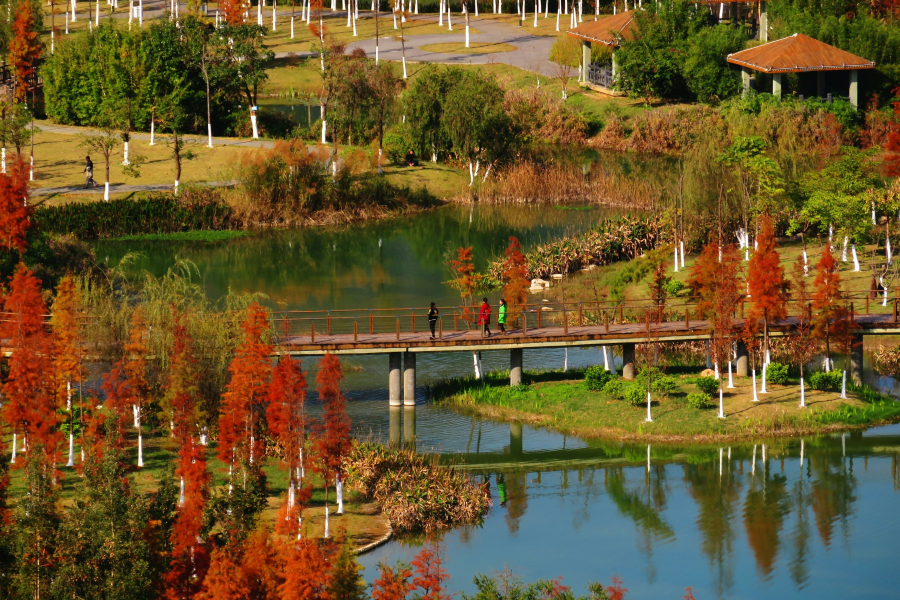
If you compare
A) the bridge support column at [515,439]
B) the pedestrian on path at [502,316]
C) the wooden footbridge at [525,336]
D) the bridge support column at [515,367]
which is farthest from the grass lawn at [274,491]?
the pedestrian on path at [502,316]

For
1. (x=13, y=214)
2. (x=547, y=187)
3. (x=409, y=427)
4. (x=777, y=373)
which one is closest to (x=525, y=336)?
(x=409, y=427)

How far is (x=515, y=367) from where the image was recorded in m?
50.4

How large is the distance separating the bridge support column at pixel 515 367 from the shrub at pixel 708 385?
20.8 feet

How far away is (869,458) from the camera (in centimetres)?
4559

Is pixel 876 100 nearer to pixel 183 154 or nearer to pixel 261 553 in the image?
pixel 183 154

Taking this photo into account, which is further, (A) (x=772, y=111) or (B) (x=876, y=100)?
(B) (x=876, y=100)

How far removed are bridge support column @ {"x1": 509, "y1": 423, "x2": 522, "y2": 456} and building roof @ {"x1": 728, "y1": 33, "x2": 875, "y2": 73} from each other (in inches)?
1936

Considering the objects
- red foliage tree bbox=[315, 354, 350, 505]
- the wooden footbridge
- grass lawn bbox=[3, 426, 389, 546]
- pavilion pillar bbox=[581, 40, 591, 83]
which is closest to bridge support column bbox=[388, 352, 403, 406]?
the wooden footbridge

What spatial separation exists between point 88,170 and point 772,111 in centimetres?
3993

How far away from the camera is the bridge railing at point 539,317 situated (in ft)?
165

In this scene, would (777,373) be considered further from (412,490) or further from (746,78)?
(746,78)

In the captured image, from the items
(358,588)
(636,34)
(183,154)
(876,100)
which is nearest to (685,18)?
(636,34)

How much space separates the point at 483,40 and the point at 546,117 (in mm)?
24334

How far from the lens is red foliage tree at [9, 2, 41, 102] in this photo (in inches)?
3666
